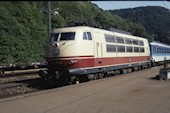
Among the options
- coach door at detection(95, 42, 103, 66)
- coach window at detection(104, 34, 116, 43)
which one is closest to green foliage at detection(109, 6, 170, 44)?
coach window at detection(104, 34, 116, 43)

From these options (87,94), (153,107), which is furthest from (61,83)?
(153,107)

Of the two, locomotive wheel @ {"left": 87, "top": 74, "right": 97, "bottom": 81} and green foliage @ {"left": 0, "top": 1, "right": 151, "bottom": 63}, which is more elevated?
green foliage @ {"left": 0, "top": 1, "right": 151, "bottom": 63}

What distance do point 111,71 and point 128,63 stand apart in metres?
3.68

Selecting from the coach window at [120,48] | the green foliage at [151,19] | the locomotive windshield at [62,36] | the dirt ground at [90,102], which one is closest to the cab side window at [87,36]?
the locomotive windshield at [62,36]

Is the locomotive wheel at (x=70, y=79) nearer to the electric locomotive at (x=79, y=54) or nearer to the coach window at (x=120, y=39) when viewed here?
the electric locomotive at (x=79, y=54)

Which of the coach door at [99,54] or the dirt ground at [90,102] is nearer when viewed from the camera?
the dirt ground at [90,102]

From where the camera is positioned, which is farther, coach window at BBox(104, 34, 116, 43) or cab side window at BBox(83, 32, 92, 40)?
coach window at BBox(104, 34, 116, 43)

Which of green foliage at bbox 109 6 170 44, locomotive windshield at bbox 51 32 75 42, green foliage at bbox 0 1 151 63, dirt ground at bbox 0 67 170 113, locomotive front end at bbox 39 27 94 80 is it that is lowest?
dirt ground at bbox 0 67 170 113

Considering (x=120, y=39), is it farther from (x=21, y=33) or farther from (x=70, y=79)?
(x=21, y=33)

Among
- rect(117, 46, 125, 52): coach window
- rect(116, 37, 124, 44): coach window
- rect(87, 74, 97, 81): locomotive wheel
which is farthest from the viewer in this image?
rect(116, 37, 124, 44): coach window

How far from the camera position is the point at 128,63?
24375 millimetres

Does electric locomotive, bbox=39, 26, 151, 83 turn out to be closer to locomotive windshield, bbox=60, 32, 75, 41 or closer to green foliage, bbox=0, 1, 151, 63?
locomotive windshield, bbox=60, 32, 75, 41

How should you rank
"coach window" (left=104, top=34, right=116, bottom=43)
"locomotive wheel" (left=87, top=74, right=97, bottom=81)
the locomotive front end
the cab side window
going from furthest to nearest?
"coach window" (left=104, top=34, right=116, bottom=43)
"locomotive wheel" (left=87, top=74, right=97, bottom=81)
the cab side window
the locomotive front end

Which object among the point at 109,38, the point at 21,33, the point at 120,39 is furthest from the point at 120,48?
the point at 21,33
